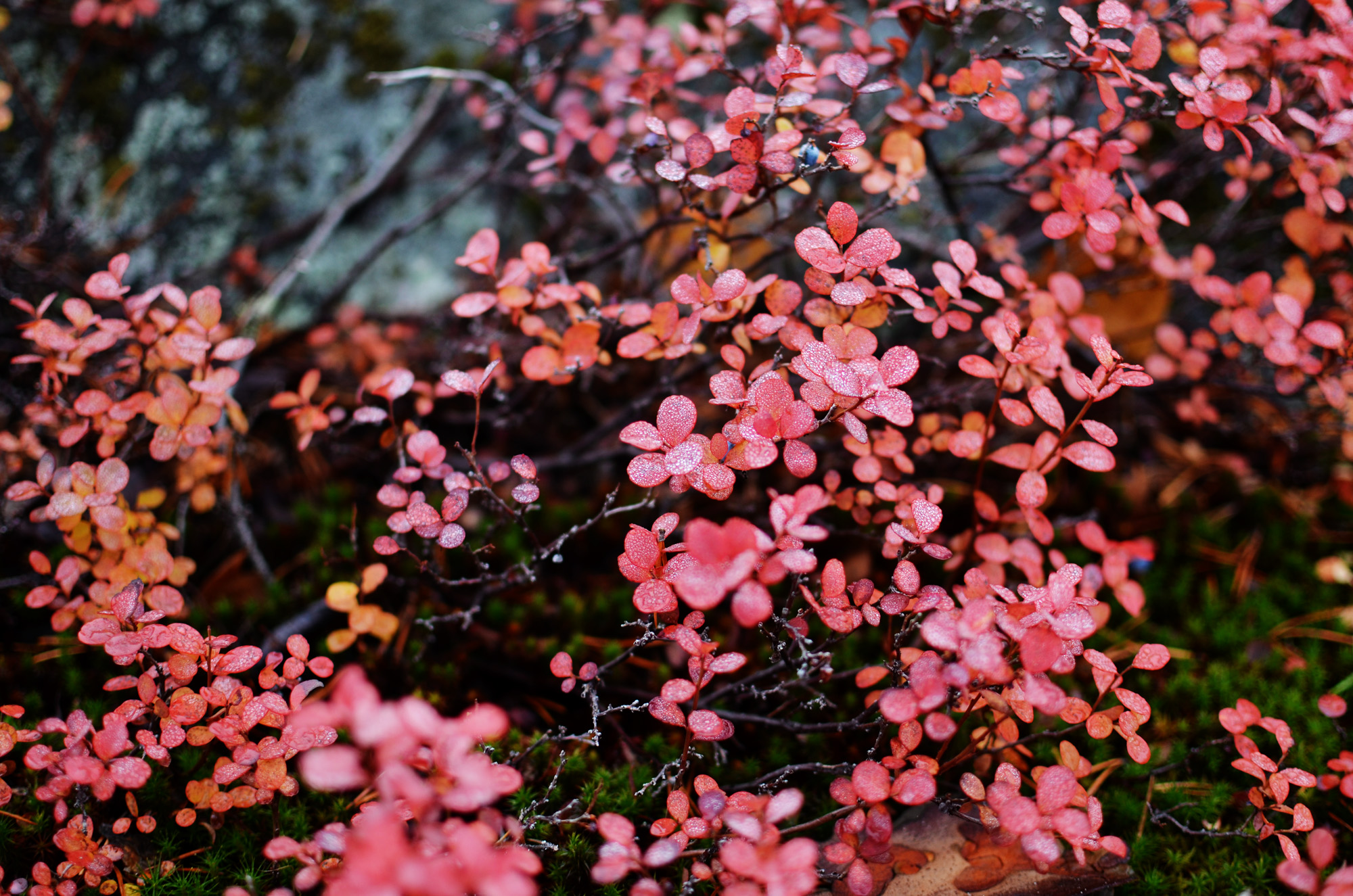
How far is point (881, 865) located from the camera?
6.00 feet

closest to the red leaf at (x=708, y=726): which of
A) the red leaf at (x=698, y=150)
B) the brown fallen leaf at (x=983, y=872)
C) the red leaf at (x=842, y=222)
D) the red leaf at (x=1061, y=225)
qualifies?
the brown fallen leaf at (x=983, y=872)

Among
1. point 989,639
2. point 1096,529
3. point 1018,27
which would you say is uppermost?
point 1018,27

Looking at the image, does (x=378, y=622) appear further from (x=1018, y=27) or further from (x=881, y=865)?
(x=1018, y=27)

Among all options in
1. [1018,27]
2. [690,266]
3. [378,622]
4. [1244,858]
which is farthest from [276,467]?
[1018,27]

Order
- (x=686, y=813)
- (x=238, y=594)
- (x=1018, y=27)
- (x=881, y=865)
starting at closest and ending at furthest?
(x=686, y=813)
(x=881, y=865)
(x=238, y=594)
(x=1018, y=27)

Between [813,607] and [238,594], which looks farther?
[238,594]

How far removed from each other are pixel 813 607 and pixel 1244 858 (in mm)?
1385

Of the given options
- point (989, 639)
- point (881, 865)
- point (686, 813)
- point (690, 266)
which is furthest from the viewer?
point (690, 266)

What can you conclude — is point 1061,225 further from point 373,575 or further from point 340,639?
point 340,639

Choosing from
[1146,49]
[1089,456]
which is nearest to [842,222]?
[1089,456]

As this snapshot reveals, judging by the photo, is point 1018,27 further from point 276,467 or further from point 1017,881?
point 276,467

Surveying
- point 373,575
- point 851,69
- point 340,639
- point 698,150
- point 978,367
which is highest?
point 851,69

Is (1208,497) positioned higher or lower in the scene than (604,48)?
lower

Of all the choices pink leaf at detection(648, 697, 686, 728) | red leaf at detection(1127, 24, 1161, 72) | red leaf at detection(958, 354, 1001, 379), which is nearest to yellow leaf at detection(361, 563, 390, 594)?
pink leaf at detection(648, 697, 686, 728)
